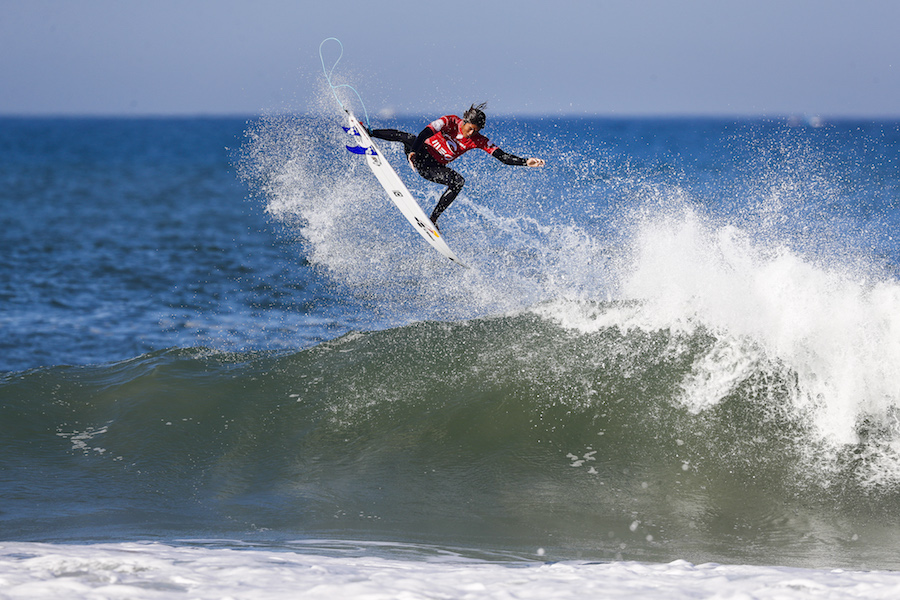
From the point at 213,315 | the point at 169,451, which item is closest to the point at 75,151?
the point at 213,315

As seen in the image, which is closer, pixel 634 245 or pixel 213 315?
pixel 634 245

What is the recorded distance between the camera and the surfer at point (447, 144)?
812 centimetres

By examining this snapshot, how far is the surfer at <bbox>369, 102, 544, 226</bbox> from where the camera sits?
8.12m

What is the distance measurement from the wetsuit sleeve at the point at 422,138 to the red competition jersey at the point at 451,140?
33 millimetres

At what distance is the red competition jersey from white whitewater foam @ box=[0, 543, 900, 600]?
16.2ft

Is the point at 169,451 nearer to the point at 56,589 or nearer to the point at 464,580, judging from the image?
the point at 56,589

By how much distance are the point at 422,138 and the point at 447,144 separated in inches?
11.3

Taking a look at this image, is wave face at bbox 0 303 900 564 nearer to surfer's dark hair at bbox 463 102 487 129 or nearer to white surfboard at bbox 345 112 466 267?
white surfboard at bbox 345 112 466 267

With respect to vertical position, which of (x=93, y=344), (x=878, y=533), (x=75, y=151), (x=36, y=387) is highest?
(x=75, y=151)

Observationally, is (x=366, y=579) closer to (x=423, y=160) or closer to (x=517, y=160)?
(x=517, y=160)

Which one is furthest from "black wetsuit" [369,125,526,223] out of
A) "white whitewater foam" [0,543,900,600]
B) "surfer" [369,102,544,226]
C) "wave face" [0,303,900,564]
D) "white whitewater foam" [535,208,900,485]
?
"white whitewater foam" [0,543,900,600]

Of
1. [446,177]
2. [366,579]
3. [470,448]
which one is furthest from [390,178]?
[366,579]

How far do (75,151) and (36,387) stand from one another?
71.4 metres

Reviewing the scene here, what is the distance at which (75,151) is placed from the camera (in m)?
71.4
